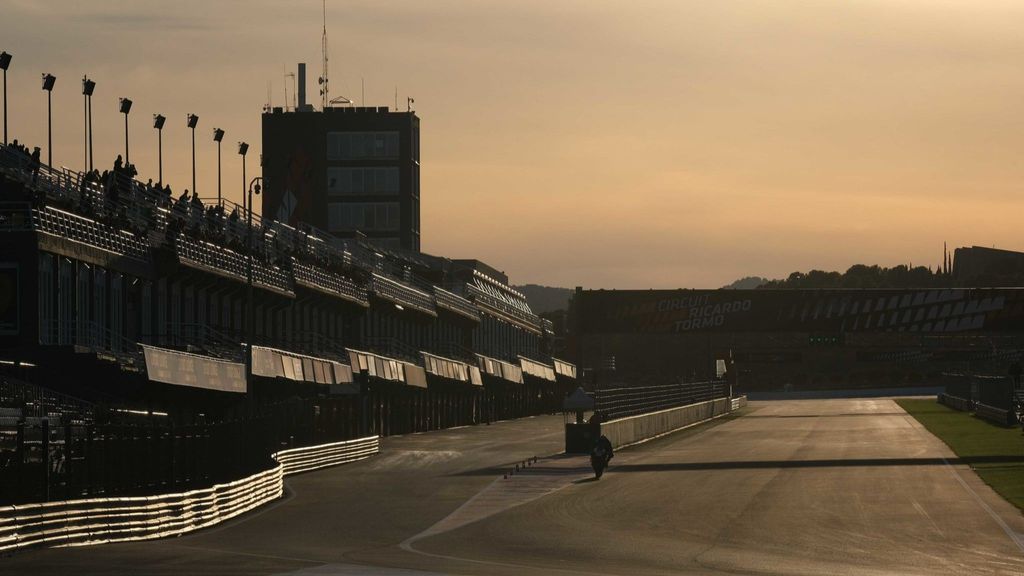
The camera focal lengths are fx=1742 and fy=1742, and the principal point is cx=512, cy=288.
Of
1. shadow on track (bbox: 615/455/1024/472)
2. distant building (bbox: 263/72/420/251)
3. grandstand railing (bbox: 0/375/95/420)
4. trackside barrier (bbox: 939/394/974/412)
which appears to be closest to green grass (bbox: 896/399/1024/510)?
shadow on track (bbox: 615/455/1024/472)

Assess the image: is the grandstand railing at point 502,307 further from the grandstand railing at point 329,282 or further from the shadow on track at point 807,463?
the shadow on track at point 807,463

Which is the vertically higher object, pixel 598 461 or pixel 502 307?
pixel 502 307

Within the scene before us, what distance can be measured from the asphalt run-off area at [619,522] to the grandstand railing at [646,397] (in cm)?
418

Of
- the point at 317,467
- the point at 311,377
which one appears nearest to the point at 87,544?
the point at 317,467

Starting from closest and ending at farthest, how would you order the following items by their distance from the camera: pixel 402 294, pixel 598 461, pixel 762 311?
pixel 598 461 → pixel 402 294 → pixel 762 311

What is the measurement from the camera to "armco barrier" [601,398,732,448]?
224 feet

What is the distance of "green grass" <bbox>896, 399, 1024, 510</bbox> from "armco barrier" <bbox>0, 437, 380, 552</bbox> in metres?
17.6

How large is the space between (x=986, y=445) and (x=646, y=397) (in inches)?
810

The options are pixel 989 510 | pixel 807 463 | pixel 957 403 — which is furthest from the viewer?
pixel 957 403

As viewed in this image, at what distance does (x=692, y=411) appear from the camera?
99938 mm

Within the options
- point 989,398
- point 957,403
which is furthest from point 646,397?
point 957,403

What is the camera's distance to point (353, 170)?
141875 mm

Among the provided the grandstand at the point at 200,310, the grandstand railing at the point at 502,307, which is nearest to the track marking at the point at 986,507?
the grandstand at the point at 200,310

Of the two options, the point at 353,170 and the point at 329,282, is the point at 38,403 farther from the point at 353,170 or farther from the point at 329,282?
the point at 353,170
